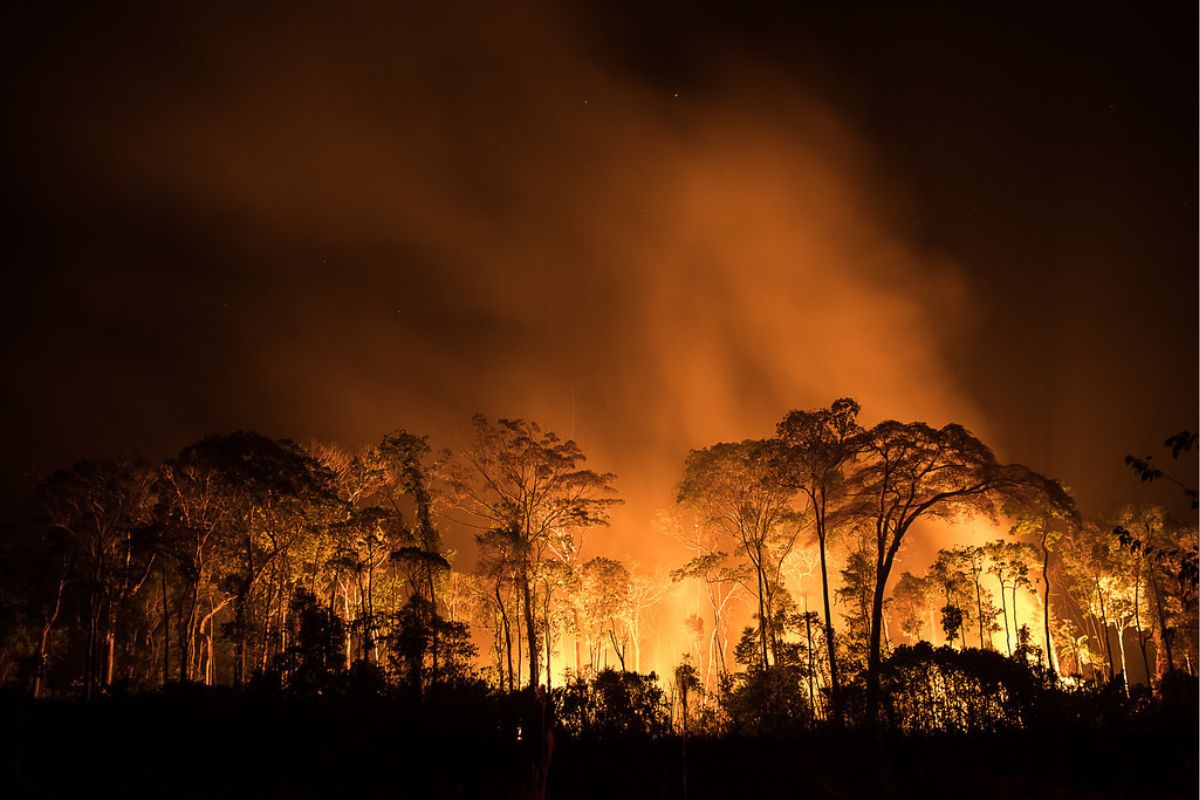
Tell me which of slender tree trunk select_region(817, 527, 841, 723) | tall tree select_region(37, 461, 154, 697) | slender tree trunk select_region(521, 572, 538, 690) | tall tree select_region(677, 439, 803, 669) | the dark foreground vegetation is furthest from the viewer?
tall tree select_region(677, 439, 803, 669)

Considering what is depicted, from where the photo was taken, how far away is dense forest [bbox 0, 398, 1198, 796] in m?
11.2

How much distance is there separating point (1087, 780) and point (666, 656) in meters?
58.7

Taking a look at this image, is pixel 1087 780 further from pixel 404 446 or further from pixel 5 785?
pixel 404 446

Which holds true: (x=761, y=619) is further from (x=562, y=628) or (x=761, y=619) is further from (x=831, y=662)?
(x=562, y=628)

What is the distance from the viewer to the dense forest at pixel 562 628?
440 inches

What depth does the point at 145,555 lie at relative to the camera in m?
33.2

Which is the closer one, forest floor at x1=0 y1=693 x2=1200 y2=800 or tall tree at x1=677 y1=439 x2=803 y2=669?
forest floor at x1=0 y1=693 x2=1200 y2=800

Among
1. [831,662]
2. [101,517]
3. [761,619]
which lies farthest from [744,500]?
[101,517]

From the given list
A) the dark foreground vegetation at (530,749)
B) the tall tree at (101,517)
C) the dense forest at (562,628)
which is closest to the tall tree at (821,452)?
the dense forest at (562,628)

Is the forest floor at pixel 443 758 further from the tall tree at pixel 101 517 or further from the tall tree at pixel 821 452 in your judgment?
the tall tree at pixel 101 517

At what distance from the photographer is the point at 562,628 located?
4247 centimetres

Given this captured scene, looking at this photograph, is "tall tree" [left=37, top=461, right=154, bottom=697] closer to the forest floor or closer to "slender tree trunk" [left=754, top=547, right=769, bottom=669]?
the forest floor

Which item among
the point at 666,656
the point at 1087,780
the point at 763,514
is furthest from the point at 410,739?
the point at 666,656

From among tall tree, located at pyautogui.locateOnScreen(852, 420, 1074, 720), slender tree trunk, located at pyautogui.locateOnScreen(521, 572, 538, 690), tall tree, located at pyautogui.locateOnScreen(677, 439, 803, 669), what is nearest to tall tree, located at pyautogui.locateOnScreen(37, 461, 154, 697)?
slender tree trunk, located at pyautogui.locateOnScreen(521, 572, 538, 690)
